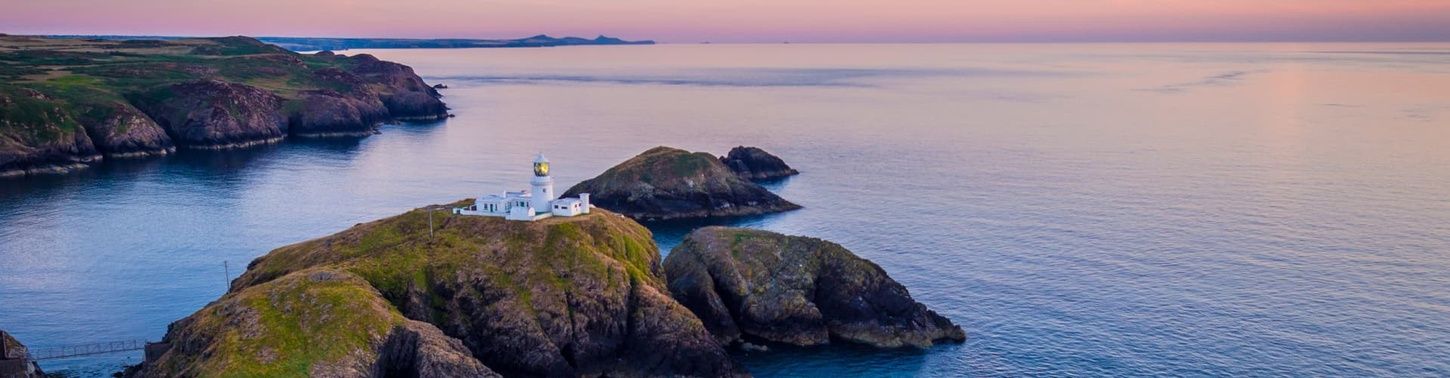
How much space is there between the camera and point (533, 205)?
244 ft

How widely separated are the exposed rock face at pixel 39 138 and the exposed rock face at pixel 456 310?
96.1 m

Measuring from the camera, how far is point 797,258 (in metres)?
75.2

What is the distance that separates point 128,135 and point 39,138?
46.3 feet

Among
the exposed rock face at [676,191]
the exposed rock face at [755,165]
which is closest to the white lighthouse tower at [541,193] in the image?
the exposed rock face at [676,191]

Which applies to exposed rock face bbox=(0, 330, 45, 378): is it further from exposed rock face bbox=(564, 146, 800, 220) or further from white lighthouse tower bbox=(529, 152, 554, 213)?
exposed rock face bbox=(564, 146, 800, 220)

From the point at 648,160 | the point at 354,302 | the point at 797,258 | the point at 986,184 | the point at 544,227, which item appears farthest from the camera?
the point at 986,184

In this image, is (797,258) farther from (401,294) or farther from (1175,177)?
(1175,177)

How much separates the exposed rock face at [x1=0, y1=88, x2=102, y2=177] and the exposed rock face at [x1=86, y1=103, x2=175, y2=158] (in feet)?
9.17

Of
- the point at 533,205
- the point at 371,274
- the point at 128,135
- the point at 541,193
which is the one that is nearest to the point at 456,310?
the point at 371,274

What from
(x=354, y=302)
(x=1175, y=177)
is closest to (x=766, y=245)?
(x=354, y=302)

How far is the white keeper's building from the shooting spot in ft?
237

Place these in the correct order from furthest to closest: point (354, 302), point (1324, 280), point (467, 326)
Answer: point (1324, 280), point (467, 326), point (354, 302)

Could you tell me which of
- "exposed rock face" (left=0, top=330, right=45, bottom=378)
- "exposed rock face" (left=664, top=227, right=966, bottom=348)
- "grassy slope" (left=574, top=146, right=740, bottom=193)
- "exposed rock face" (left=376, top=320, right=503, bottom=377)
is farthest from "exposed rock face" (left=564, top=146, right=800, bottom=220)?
"exposed rock face" (left=0, top=330, right=45, bottom=378)

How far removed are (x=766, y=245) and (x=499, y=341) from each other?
21811 millimetres
